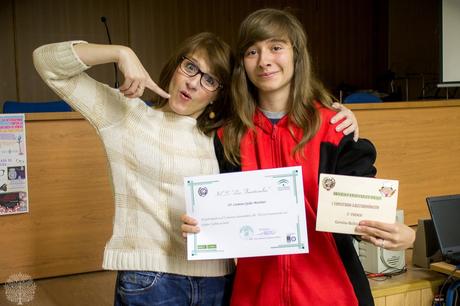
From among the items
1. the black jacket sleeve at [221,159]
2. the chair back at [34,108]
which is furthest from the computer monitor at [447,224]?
the chair back at [34,108]

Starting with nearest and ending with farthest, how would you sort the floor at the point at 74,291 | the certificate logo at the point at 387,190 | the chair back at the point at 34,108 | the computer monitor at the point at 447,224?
1. the certificate logo at the point at 387,190
2. the computer monitor at the point at 447,224
3. the floor at the point at 74,291
4. the chair back at the point at 34,108

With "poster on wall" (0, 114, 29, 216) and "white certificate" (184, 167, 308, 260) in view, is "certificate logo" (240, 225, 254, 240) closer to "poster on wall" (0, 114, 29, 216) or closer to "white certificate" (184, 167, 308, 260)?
"white certificate" (184, 167, 308, 260)

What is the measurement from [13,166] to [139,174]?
1.71 metres

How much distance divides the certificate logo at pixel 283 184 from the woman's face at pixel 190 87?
0.37 m

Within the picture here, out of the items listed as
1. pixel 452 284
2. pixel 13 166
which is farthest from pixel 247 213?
pixel 13 166

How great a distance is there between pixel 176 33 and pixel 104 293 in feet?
15.7

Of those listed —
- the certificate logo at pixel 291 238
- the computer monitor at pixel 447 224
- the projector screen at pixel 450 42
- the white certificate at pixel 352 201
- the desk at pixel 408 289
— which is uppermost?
the projector screen at pixel 450 42

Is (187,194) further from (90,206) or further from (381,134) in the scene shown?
(381,134)

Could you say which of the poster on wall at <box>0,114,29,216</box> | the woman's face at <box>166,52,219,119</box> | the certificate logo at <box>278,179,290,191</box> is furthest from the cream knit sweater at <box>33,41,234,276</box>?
the poster on wall at <box>0,114,29,216</box>

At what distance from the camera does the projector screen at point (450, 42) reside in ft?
16.4

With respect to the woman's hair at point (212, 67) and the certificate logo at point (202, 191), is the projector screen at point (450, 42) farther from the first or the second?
the certificate logo at point (202, 191)

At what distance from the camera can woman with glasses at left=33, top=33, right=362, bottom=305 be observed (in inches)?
54.8

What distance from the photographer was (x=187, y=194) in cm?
137

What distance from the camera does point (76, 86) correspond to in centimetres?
142
